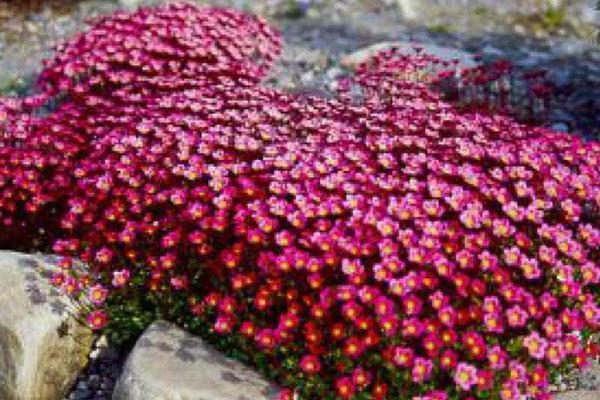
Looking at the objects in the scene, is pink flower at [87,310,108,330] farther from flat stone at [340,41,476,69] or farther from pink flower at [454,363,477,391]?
flat stone at [340,41,476,69]

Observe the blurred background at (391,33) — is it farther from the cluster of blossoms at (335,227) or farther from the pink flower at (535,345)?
the pink flower at (535,345)

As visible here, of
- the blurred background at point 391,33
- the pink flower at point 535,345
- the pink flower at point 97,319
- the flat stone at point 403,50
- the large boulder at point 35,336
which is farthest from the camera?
the blurred background at point 391,33

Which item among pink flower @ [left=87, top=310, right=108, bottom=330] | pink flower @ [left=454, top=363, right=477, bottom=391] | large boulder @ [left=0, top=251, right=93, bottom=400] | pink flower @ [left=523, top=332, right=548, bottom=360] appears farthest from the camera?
pink flower @ [left=87, top=310, right=108, bottom=330]

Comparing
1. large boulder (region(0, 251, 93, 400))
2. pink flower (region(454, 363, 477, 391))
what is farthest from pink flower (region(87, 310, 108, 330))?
pink flower (region(454, 363, 477, 391))

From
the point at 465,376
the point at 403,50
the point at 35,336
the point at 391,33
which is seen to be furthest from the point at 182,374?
the point at 391,33

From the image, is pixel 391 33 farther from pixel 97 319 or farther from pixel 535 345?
pixel 535 345

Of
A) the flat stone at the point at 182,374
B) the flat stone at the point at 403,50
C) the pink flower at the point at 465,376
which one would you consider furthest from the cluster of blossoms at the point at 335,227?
the flat stone at the point at 403,50
